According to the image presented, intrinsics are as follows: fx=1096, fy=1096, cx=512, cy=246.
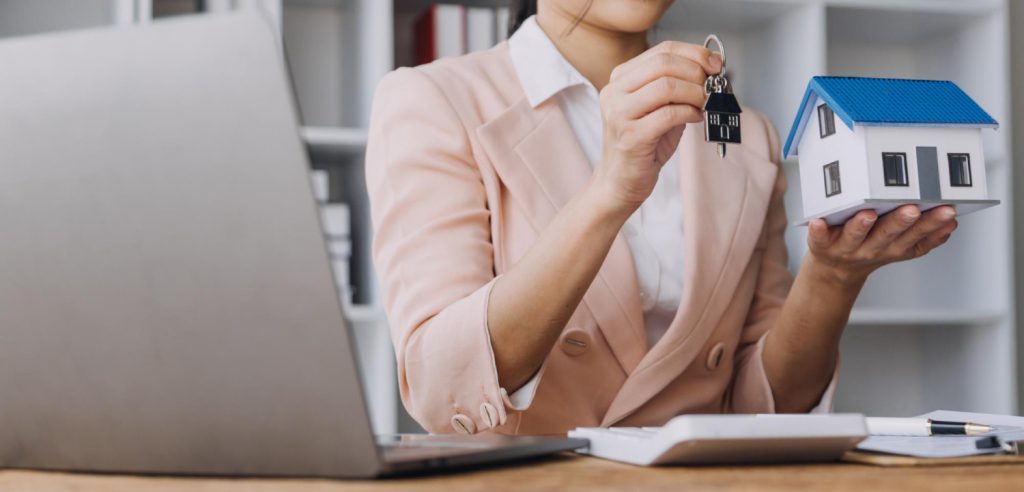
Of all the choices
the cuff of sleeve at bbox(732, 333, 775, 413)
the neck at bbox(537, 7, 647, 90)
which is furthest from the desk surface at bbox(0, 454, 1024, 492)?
the neck at bbox(537, 7, 647, 90)

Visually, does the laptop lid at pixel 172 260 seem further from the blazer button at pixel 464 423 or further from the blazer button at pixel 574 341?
the blazer button at pixel 574 341

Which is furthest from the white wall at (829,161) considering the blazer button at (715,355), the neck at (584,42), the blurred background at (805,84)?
the blurred background at (805,84)

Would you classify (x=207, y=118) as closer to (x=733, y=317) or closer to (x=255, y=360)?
(x=255, y=360)

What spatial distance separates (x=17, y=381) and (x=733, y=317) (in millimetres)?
937

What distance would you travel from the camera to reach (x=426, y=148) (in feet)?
4.07

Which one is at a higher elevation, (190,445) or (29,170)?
(29,170)

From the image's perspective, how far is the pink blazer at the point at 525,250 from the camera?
3.77 feet

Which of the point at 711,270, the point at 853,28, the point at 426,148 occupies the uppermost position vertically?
the point at 853,28

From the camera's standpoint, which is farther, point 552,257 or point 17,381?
point 552,257

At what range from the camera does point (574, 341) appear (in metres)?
1.22

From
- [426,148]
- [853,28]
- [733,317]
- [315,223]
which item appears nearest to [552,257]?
[426,148]

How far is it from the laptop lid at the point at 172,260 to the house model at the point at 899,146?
2.07 feet

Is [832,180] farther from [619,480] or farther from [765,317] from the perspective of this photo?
[619,480]

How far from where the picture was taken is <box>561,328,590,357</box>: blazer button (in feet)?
4.00
